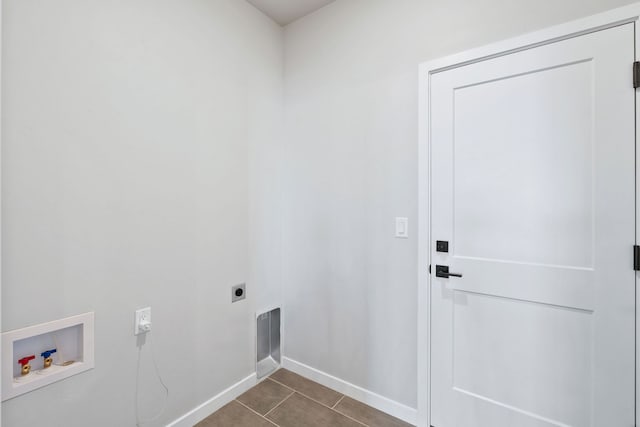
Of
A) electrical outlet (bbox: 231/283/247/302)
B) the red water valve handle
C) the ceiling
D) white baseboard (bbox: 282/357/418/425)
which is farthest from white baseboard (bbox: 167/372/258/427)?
the ceiling

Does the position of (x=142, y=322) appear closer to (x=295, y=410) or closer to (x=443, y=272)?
(x=295, y=410)

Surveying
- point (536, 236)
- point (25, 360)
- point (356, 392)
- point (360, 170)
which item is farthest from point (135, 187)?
point (536, 236)

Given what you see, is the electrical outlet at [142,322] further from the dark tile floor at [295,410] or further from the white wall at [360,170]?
the white wall at [360,170]

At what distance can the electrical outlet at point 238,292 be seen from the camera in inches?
78.0

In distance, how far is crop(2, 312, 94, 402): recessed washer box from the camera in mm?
1107

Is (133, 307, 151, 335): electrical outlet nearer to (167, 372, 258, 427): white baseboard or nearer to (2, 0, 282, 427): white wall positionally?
(2, 0, 282, 427): white wall

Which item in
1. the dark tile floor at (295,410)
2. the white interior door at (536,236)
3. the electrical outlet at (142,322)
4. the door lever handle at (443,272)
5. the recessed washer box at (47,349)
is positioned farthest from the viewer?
the dark tile floor at (295,410)

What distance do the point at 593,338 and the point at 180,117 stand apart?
7.62 ft

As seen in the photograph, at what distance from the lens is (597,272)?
1.29 metres

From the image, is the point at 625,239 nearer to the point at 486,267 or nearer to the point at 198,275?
the point at 486,267

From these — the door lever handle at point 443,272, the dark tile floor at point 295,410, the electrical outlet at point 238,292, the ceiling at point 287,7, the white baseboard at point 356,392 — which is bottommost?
the dark tile floor at point 295,410

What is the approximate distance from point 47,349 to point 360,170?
5.95ft

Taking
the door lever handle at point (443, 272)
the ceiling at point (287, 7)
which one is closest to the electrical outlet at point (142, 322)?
the door lever handle at point (443, 272)

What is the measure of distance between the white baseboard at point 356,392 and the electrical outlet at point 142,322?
1.19 m
